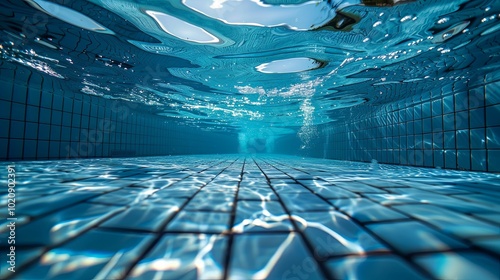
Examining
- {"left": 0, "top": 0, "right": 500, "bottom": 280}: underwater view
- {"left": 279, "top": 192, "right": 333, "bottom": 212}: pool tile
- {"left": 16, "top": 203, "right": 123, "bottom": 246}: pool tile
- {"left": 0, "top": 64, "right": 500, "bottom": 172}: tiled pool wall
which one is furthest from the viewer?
{"left": 0, "top": 64, "right": 500, "bottom": 172}: tiled pool wall

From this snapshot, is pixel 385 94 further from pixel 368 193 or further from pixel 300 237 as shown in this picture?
pixel 300 237

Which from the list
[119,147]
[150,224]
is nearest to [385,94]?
[150,224]

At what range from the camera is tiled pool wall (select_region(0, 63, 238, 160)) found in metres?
8.73

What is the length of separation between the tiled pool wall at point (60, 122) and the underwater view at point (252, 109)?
0.27ft

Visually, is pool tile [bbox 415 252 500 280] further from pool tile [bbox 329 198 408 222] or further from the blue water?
the blue water

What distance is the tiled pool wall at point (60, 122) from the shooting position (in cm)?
873

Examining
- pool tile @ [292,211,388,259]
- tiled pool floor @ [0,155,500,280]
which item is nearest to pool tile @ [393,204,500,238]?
tiled pool floor @ [0,155,500,280]

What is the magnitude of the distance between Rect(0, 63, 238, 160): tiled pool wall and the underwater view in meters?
0.08

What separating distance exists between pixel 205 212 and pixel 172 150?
771 inches

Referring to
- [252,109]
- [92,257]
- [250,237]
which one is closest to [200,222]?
[250,237]

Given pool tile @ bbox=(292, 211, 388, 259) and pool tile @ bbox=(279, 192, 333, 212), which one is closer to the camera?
pool tile @ bbox=(292, 211, 388, 259)

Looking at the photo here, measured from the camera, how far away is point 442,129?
339 inches

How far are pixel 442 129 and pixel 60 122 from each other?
720 inches

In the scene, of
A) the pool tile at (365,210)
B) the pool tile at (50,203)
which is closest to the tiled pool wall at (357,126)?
the pool tile at (365,210)
